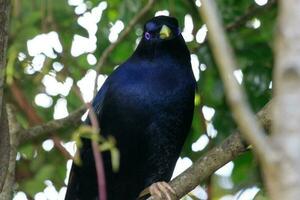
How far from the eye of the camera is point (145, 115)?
13.3 feet

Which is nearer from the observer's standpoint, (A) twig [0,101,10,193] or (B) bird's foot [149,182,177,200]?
(A) twig [0,101,10,193]

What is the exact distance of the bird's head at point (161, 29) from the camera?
4.21 m

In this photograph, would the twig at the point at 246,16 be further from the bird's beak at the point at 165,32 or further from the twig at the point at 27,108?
the twig at the point at 27,108

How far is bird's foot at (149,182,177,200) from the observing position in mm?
3327

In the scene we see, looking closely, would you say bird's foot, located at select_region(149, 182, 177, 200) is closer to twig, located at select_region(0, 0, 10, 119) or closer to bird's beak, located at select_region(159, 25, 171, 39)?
bird's beak, located at select_region(159, 25, 171, 39)

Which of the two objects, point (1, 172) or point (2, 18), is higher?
point (2, 18)

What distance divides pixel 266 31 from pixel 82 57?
49.4 inches

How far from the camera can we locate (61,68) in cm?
464

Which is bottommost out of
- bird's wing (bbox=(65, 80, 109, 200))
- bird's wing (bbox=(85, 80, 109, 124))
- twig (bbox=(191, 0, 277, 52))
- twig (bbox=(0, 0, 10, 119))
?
bird's wing (bbox=(65, 80, 109, 200))

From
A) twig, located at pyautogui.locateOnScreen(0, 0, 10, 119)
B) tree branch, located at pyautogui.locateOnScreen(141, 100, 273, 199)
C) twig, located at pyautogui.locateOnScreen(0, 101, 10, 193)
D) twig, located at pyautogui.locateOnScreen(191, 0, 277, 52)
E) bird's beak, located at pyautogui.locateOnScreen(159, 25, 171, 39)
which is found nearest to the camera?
twig, located at pyautogui.locateOnScreen(0, 0, 10, 119)

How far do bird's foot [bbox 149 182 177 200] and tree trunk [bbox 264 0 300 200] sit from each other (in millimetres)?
2264

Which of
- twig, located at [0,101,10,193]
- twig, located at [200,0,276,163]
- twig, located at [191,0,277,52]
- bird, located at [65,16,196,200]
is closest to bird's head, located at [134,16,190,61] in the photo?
bird, located at [65,16,196,200]

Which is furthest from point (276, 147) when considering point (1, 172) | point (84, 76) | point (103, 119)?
point (84, 76)

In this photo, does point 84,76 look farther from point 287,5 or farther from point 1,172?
point 287,5
